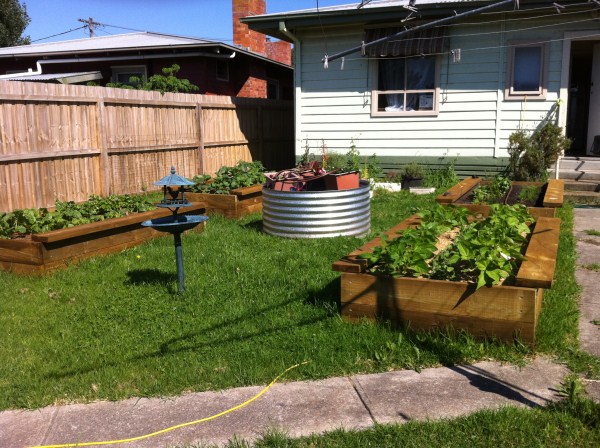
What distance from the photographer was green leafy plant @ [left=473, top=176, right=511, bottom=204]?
8.47 metres

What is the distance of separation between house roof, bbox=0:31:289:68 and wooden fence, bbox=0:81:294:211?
252 cm

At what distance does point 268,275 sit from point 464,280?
6.83 feet

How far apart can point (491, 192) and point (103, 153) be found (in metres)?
6.73

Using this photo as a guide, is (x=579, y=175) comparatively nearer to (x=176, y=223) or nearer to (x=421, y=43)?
(x=421, y=43)

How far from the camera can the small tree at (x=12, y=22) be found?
107 ft

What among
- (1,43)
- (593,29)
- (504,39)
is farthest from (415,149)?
(1,43)

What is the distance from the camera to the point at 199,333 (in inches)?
173

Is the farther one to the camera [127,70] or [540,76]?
[127,70]

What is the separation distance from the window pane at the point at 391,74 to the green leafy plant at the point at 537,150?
9.19ft

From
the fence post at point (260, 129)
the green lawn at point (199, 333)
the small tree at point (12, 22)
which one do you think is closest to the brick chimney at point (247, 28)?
the fence post at point (260, 129)

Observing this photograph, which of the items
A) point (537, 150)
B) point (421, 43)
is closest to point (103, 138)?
point (421, 43)

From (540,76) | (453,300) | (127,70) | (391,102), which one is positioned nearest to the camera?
(453,300)

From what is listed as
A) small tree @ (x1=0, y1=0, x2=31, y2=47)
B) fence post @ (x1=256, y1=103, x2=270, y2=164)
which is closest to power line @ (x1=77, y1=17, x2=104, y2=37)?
small tree @ (x1=0, y1=0, x2=31, y2=47)

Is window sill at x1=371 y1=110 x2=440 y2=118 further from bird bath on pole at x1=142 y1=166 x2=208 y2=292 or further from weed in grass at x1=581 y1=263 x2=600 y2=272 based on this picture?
bird bath on pole at x1=142 y1=166 x2=208 y2=292
